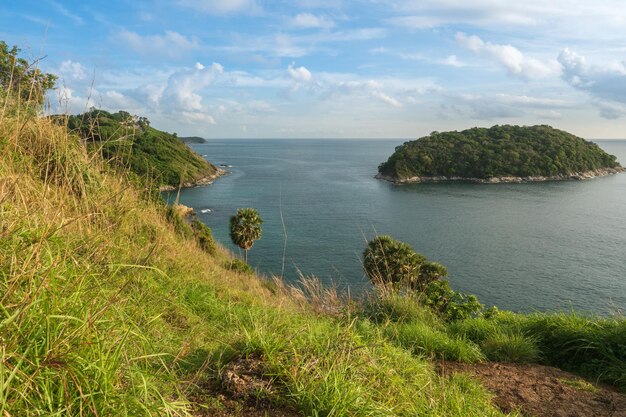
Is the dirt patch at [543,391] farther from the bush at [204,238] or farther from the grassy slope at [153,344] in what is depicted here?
the bush at [204,238]

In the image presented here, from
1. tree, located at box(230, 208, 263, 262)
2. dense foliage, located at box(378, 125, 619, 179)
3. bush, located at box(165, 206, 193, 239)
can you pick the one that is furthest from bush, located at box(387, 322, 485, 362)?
dense foliage, located at box(378, 125, 619, 179)

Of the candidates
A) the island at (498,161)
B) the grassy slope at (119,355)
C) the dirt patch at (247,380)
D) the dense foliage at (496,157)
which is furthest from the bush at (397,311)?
the dense foliage at (496,157)

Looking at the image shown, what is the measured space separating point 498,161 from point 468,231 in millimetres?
65222

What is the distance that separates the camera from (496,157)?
114 metres

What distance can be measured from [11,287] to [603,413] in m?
4.89

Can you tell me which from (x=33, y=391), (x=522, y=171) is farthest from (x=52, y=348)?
(x=522, y=171)

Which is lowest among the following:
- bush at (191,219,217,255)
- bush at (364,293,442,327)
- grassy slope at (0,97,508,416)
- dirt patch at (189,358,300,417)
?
bush at (191,219,217,255)

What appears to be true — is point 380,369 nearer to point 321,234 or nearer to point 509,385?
point 509,385

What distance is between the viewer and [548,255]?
4688 centimetres

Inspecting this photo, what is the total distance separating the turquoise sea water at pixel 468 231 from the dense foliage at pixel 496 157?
10467mm

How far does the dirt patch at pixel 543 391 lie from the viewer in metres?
3.92

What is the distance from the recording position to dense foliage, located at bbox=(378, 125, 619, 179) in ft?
362

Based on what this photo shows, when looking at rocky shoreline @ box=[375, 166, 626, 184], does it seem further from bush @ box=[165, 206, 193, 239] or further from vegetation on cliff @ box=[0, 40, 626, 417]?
vegetation on cliff @ box=[0, 40, 626, 417]

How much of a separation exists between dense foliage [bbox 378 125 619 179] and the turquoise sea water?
1047cm
